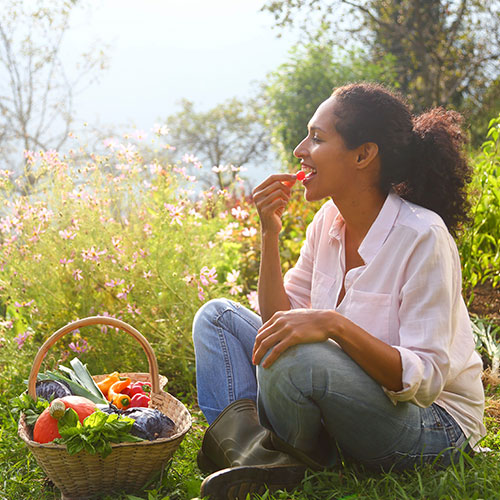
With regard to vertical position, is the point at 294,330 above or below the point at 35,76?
below

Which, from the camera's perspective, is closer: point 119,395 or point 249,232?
point 119,395

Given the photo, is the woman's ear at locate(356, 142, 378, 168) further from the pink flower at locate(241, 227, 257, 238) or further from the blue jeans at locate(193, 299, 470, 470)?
the pink flower at locate(241, 227, 257, 238)

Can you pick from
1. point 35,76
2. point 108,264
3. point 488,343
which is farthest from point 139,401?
point 35,76

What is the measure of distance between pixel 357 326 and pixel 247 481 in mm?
521

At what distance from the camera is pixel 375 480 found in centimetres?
181

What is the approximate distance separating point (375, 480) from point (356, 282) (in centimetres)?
56

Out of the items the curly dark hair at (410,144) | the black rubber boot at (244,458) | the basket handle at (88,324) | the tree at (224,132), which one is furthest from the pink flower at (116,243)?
the tree at (224,132)

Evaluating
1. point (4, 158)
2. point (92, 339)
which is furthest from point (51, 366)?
point (4, 158)

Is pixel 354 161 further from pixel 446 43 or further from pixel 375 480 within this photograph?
pixel 446 43

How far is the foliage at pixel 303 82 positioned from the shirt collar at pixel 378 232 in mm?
6792

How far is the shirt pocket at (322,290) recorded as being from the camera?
6.97ft

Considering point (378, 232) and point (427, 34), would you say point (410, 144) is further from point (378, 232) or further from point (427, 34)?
point (427, 34)

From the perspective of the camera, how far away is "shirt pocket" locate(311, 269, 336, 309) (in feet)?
6.97

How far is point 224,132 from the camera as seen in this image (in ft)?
43.2
